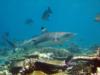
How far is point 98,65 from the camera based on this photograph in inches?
157

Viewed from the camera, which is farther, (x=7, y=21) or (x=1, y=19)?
(x=7, y=21)

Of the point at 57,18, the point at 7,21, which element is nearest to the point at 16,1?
the point at 7,21

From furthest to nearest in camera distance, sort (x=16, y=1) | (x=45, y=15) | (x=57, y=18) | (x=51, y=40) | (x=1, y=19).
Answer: (x=57, y=18) → (x=1, y=19) → (x=16, y=1) → (x=45, y=15) → (x=51, y=40)

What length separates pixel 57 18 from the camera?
167500 mm

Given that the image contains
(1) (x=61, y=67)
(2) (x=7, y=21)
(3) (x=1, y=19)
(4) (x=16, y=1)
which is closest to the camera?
(1) (x=61, y=67)

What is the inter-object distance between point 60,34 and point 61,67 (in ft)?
14.8

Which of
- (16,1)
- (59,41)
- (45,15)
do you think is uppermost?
(16,1)

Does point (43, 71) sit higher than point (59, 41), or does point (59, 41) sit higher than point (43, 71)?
point (59, 41)

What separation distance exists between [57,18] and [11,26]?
27.0 meters

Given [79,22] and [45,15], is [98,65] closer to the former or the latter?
[45,15]

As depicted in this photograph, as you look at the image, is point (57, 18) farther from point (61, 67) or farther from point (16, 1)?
point (61, 67)

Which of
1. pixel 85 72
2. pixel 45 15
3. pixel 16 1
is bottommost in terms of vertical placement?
pixel 85 72

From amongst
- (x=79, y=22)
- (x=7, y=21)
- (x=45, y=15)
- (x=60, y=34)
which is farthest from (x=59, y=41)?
(x=79, y=22)

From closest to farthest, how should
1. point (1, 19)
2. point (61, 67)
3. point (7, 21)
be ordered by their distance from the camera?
1. point (61, 67)
2. point (1, 19)
3. point (7, 21)
